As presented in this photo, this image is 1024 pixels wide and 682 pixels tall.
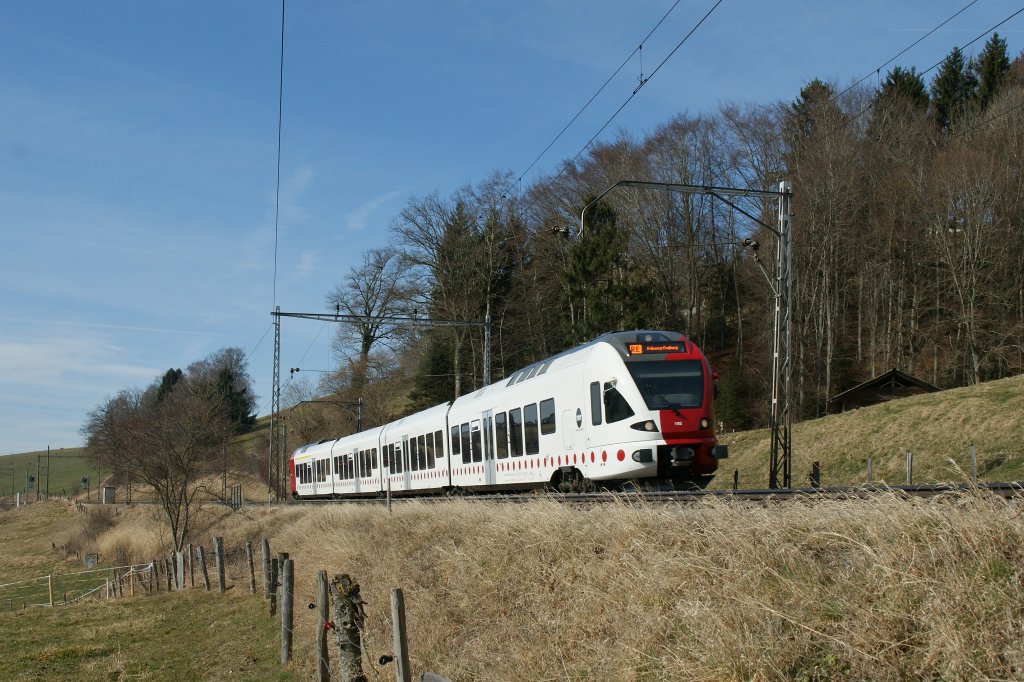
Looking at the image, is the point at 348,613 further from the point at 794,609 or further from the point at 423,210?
the point at 423,210

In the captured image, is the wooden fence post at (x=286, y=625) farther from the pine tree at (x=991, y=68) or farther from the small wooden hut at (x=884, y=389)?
the pine tree at (x=991, y=68)

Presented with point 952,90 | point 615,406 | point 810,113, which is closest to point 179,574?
point 615,406

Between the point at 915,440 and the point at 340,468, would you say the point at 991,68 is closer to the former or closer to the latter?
the point at 915,440

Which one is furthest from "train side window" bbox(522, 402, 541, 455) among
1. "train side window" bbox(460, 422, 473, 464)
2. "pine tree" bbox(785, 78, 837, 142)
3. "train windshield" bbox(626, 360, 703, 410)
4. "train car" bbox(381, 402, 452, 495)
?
"pine tree" bbox(785, 78, 837, 142)

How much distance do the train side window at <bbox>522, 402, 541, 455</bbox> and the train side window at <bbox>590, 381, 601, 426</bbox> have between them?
2.38 meters

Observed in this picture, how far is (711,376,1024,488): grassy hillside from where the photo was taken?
25.7 m

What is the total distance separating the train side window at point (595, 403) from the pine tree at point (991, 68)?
49.3 meters

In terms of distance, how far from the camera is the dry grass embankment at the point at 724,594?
5020 millimetres

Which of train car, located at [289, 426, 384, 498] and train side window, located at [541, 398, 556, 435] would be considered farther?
train car, located at [289, 426, 384, 498]

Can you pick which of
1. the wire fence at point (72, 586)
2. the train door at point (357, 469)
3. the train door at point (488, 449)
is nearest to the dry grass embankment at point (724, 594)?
the train door at point (488, 449)

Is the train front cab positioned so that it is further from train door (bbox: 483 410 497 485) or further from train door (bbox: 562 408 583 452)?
train door (bbox: 483 410 497 485)

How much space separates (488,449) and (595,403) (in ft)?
18.9

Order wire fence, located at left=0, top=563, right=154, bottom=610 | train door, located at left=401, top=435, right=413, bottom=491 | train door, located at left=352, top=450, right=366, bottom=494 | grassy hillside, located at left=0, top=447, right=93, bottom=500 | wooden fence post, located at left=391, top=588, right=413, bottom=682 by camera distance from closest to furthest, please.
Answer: wooden fence post, located at left=391, top=588, right=413, bottom=682, train door, located at left=401, top=435, right=413, bottom=491, wire fence, located at left=0, top=563, right=154, bottom=610, train door, located at left=352, top=450, right=366, bottom=494, grassy hillside, located at left=0, top=447, right=93, bottom=500

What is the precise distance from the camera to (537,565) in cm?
952
